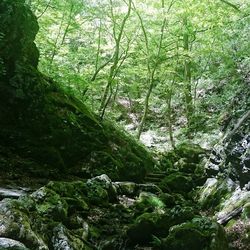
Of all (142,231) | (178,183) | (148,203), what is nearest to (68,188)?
(142,231)

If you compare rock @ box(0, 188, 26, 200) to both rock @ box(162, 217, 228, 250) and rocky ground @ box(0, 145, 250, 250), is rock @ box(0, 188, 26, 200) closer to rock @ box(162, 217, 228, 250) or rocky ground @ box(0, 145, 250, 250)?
rocky ground @ box(0, 145, 250, 250)

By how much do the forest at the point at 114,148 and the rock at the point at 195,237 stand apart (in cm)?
2

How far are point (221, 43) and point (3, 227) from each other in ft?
53.6

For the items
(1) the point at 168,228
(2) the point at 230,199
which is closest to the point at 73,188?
(1) the point at 168,228

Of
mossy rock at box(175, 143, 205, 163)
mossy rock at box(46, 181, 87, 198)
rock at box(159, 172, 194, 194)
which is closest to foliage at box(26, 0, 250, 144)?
mossy rock at box(175, 143, 205, 163)

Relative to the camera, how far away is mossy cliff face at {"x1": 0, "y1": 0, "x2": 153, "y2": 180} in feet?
37.4

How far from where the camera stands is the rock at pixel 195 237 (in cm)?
735

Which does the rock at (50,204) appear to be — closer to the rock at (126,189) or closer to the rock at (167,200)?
the rock at (126,189)

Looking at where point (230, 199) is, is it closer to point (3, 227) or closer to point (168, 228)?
point (168, 228)

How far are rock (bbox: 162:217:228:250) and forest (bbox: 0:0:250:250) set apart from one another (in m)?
0.02

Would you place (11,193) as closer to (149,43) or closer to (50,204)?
(50,204)

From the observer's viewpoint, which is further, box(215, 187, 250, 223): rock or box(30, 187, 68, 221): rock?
box(215, 187, 250, 223): rock

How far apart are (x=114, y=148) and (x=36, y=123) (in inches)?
132

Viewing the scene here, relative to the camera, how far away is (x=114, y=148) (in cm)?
1406
